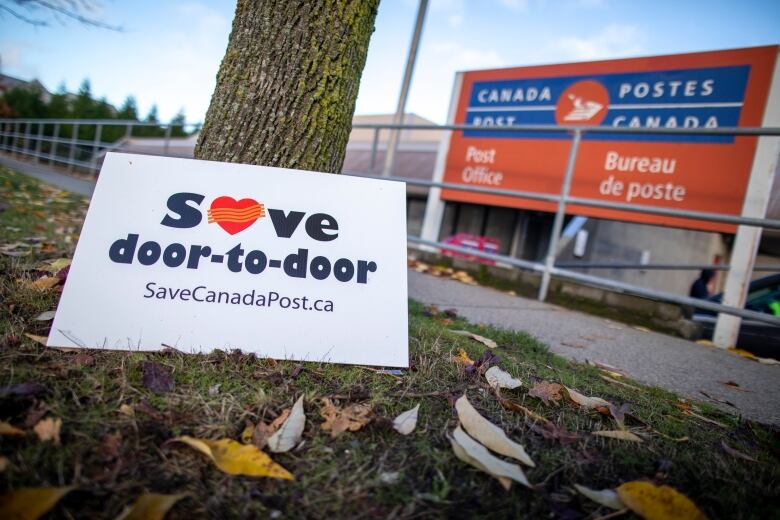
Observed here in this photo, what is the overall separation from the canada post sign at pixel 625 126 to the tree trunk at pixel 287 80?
8.06 feet

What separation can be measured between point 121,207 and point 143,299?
34 centimetres

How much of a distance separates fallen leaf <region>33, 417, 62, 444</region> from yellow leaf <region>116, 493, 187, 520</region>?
26 cm

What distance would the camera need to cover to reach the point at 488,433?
1100 millimetres

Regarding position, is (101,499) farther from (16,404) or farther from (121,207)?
(121,207)

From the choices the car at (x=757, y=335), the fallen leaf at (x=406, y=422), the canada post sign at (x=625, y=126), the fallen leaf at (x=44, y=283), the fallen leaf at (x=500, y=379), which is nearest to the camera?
the fallen leaf at (x=406, y=422)

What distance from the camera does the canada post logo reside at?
13.2 feet

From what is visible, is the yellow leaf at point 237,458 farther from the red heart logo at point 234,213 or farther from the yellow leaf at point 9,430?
the red heart logo at point 234,213

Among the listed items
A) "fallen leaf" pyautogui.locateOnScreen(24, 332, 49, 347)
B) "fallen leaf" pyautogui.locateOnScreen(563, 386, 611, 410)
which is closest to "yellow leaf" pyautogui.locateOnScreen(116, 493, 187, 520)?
"fallen leaf" pyautogui.locateOnScreen(24, 332, 49, 347)

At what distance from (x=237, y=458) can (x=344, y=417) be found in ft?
0.92

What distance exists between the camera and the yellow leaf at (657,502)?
88 centimetres

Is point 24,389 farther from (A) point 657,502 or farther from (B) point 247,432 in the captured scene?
(A) point 657,502

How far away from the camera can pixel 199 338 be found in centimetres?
138

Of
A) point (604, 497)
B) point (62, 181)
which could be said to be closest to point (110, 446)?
point (604, 497)

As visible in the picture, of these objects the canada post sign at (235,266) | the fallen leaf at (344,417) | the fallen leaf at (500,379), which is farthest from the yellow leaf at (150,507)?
the fallen leaf at (500,379)
